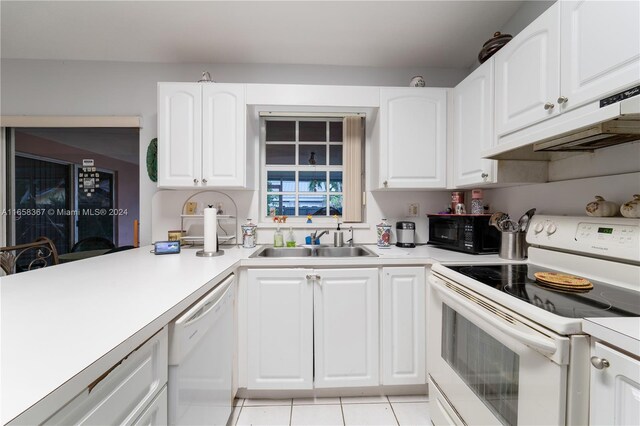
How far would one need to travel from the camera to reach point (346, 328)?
1.62 metres

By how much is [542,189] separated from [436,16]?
133cm

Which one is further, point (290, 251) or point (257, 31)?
point (290, 251)

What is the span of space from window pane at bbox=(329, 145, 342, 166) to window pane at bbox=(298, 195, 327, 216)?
34cm

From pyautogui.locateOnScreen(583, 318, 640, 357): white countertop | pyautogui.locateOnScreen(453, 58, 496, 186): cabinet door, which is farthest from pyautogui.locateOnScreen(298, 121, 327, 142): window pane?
pyautogui.locateOnScreen(583, 318, 640, 357): white countertop

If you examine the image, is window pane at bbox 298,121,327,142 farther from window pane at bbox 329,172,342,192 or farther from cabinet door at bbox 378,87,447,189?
cabinet door at bbox 378,87,447,189

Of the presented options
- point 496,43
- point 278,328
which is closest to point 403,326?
point 278,328

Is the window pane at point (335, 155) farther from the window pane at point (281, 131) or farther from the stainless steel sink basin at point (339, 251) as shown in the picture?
the stainless steel sink basin at point (339, 251)

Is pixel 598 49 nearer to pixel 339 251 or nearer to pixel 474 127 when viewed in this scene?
pixel 474 127

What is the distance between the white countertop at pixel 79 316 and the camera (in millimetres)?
462

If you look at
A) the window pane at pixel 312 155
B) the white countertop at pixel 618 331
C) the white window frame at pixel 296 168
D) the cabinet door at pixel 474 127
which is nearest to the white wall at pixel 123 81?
the white window frame at pixel 296 168

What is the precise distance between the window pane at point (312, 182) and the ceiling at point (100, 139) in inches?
59.5

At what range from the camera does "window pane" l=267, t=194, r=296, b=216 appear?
7.83 ft

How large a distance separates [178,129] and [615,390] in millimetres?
2444

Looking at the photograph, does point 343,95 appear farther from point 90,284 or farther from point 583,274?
point 90,284
